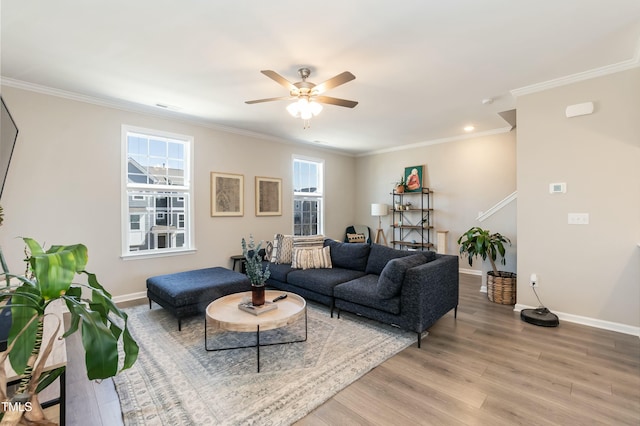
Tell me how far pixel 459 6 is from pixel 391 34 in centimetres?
50

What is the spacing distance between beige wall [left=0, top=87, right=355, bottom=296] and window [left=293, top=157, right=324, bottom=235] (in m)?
1.39

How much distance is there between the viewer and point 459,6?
203cm

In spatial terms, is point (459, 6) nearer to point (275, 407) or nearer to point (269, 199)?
point (275, 407)

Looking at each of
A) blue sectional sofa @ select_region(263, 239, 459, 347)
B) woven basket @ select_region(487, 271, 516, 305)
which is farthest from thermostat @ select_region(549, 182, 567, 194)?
blue sectional sofa @ select_region(263, 239, 459, 347)

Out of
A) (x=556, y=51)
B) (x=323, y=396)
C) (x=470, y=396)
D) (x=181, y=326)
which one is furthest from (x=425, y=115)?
(x=181, y=326)

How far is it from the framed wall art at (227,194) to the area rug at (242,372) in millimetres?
2096

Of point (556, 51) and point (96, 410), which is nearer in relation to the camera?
point (96, 410)

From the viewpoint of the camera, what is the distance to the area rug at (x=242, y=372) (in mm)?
1828

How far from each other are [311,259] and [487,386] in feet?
8.00

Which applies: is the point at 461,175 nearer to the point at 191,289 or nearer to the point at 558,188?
the point at 558,188

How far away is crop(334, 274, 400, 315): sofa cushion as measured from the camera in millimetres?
2816

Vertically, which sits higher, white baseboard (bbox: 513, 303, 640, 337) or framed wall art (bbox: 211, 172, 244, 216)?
framed wall art (bbox: 211, 172, 244, 216)

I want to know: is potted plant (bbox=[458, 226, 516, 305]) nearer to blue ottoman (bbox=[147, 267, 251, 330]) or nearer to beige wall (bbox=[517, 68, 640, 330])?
beige wall (bbox=[517, 68, 640, 330])

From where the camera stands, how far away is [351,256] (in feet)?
13.2
